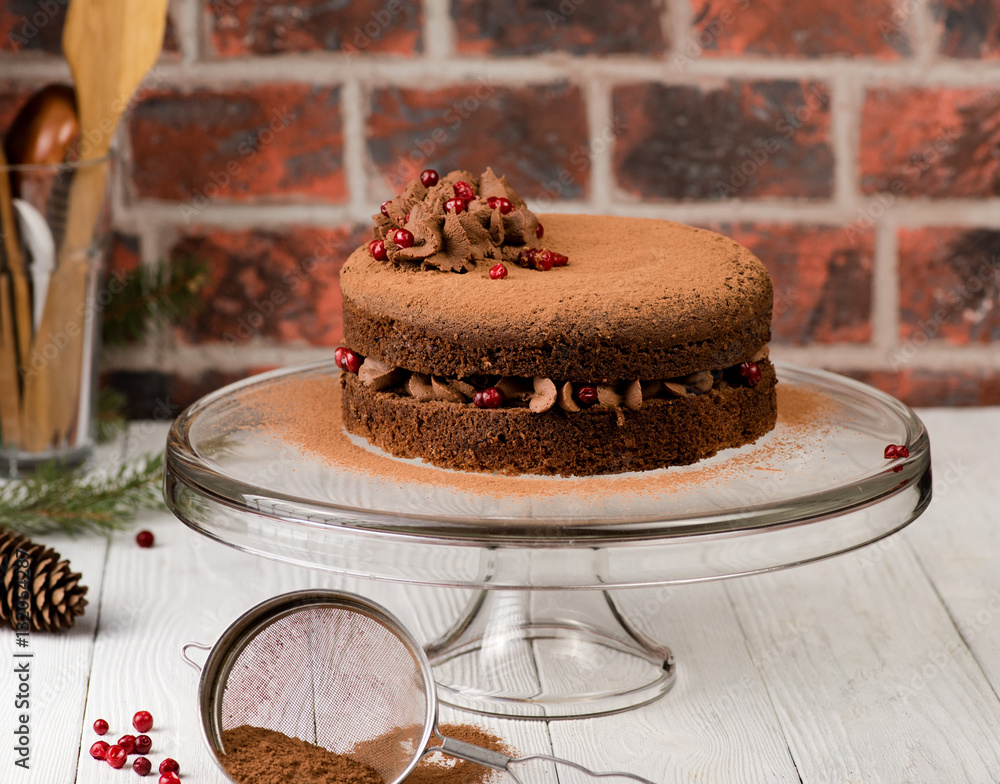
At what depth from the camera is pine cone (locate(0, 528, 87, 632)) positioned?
106cm

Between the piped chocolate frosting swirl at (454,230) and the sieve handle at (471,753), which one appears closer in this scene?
the sieve handle at (471,753)

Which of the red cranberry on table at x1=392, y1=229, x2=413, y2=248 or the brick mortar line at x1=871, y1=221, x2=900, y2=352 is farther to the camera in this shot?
the brick mortar line at x1=871, y1=221, x2=900, y2=352

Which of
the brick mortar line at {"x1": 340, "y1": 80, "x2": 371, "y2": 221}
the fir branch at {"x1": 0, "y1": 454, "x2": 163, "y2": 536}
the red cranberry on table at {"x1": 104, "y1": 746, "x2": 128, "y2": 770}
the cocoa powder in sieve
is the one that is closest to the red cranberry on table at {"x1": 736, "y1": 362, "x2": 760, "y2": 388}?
the cocoa powder in sieve

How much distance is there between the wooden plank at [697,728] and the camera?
861 mm

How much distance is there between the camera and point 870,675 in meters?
1.00

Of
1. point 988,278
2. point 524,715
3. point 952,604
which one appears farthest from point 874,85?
point 524,715

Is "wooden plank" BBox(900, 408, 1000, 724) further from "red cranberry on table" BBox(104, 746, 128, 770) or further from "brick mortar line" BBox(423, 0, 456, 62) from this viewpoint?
"brick mortar line" BBox(423, 0, 456, 62)

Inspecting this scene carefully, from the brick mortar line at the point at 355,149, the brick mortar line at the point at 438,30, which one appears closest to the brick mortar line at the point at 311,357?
the brick mortar line at the point at 355,149

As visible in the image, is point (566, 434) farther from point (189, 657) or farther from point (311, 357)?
point (311, 357)

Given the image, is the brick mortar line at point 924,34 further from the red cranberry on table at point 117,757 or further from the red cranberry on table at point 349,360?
the red cranberry on table at point 117,757

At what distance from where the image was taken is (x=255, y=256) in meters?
1.59

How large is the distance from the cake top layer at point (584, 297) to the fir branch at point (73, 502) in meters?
0.45

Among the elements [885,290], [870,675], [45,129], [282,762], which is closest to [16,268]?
[45,129]

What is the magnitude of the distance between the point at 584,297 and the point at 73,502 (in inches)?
26.4
